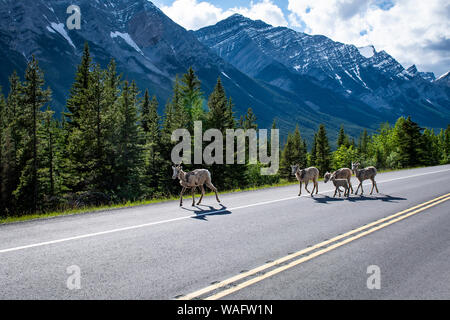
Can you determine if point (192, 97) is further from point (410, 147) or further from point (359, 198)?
point (410, 147)

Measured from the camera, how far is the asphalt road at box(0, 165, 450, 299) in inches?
180

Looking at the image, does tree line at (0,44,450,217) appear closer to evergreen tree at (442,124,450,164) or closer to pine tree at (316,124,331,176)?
pine tree at (316,124,331,176)

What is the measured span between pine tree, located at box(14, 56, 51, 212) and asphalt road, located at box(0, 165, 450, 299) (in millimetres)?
18165

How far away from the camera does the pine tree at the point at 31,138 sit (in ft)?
79.9

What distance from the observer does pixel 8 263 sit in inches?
215

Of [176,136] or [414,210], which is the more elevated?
[176,136]

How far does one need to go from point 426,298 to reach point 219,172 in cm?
2759

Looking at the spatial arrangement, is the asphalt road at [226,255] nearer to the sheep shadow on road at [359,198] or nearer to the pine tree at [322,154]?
the sheep shadow on road at [359,198]

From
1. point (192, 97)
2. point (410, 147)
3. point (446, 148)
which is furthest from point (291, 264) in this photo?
point (446, 148)

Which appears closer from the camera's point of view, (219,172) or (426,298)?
(426,298)

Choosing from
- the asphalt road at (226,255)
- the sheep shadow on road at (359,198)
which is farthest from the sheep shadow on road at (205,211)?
the sheep shadow on road at (359,198)

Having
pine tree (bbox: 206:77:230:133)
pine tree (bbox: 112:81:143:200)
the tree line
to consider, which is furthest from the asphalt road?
pine tree (bbox: 206:77:230:133)
